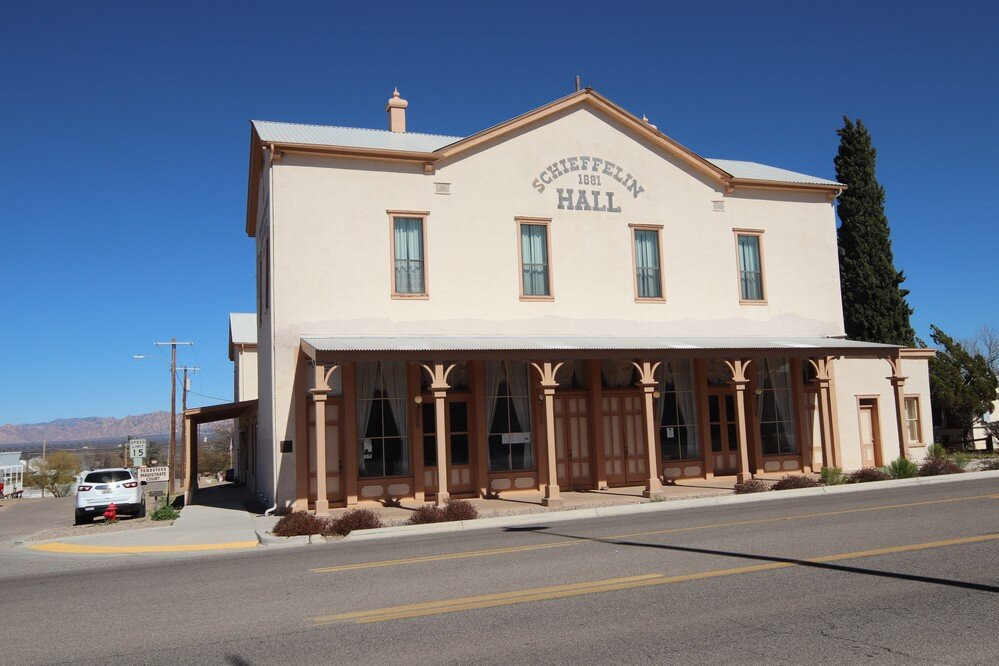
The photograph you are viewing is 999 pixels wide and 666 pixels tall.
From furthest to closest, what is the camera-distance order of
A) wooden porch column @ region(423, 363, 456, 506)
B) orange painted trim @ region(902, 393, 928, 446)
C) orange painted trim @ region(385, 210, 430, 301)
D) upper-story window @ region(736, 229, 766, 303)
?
orange painted trim @ region(902, 393, 928, 446), upper-story window @ region(736, 229, 766, 303), orange painted trim @ region(385, 210, 430, 301), wooden porch column @ region(423, 363, 456, 506)

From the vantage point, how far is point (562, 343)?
18.3 meters

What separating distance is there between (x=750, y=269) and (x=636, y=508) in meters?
8.59

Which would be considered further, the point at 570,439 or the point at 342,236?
the point at 570,439

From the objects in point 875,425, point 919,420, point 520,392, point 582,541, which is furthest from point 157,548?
point 919,420

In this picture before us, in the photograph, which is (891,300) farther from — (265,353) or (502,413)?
(265,353)

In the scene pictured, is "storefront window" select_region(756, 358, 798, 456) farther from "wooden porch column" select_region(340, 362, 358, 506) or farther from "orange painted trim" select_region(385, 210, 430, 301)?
"wooden porch column" select_region(340, 362, 358, 506)

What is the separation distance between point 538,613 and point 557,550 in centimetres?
352

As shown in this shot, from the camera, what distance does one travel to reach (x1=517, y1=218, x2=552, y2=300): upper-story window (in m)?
19.4

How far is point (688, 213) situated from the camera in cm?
2116

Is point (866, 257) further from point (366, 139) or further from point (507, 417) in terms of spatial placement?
point (366, 139)

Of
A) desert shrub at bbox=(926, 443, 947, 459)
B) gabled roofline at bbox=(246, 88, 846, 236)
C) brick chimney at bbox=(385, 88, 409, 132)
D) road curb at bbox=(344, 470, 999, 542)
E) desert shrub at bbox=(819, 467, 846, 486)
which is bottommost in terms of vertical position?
road curb at bbox=(344, 470, 999, 542)

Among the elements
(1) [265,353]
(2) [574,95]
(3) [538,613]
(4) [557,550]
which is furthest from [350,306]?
(3) [538,613]

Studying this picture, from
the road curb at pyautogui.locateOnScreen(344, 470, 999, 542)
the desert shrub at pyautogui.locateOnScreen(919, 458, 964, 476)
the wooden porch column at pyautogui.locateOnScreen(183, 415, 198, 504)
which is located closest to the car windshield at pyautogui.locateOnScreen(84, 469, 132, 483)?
the wooden porch column at pyautogui.locateOnScreen(183, 415, 198, 504)

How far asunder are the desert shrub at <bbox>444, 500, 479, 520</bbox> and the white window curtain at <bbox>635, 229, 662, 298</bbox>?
7887 millimetres
